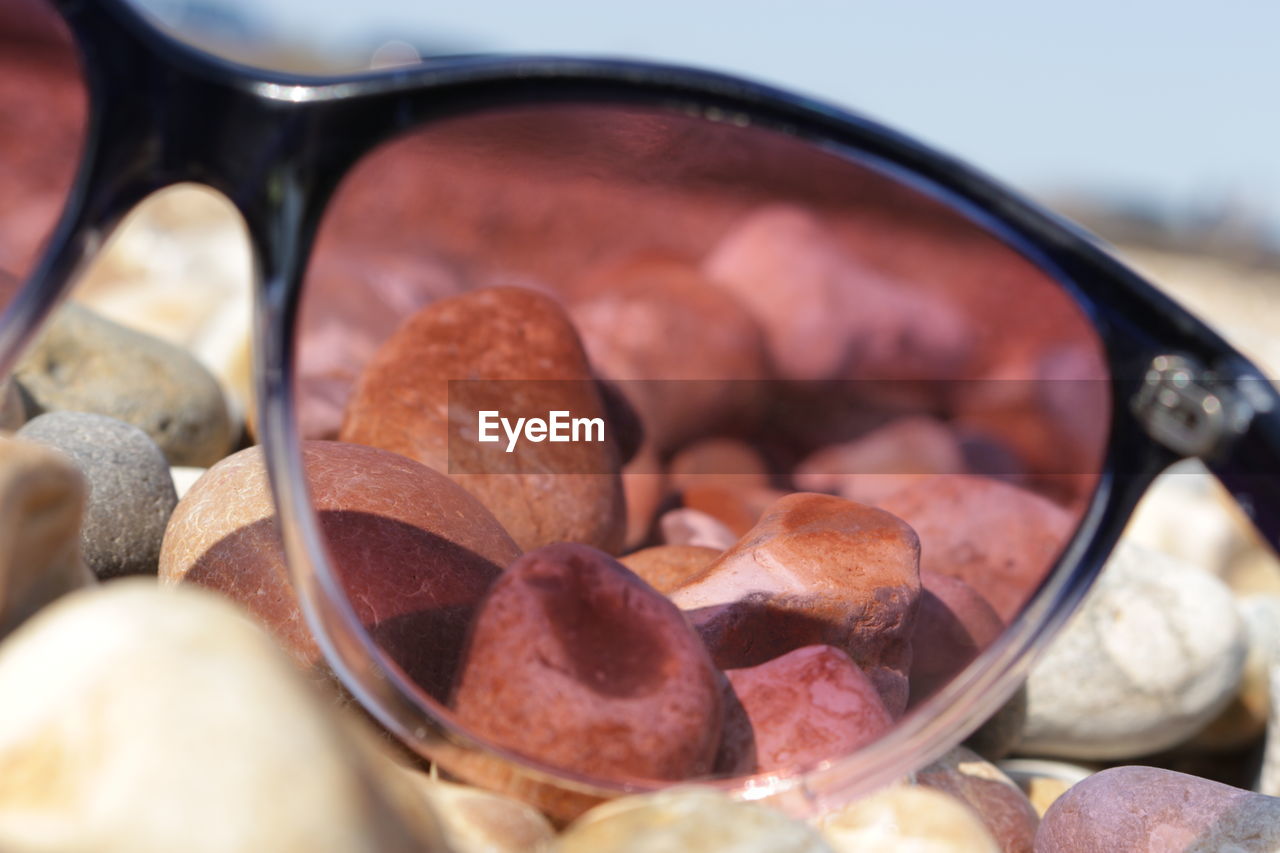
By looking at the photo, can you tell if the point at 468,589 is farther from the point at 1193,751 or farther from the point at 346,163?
the point at 1193,751

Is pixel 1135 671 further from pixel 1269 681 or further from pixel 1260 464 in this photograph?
pixel 1260 464

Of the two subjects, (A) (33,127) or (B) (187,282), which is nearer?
(A) (33,127)

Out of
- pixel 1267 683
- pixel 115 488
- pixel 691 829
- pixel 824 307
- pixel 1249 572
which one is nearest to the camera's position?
pixel 691 829

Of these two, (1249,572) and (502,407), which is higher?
(502,407)

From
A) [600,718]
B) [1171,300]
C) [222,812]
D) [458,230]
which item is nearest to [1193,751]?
[1171,300]

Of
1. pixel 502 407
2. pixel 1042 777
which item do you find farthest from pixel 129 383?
pixel 1042 777

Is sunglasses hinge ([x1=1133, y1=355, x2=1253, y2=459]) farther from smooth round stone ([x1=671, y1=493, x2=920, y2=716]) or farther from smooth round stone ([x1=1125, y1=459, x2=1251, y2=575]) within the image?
smooth round stone ([x1=1125, y1=459, x2=1251, y2=575])
